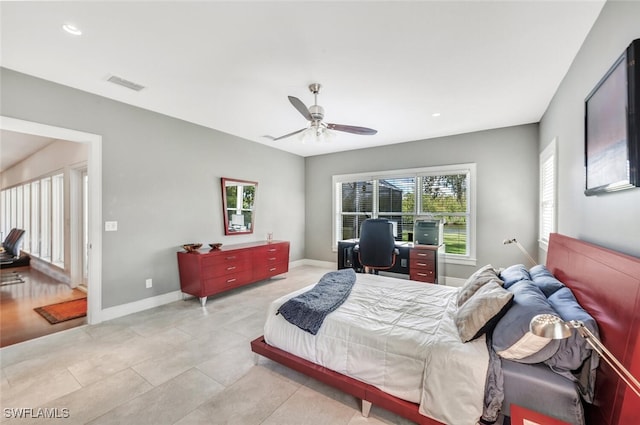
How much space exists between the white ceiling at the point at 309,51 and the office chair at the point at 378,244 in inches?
66.9

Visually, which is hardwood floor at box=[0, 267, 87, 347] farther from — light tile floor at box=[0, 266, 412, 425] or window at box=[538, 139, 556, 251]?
window at box=[538, 139, 556, 251]

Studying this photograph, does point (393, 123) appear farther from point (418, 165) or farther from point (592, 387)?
point (592, 387)

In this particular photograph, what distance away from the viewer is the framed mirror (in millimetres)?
4734

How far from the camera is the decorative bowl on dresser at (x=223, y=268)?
12.2 feet

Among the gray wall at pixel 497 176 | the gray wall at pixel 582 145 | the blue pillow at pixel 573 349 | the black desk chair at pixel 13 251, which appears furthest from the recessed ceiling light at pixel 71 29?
the black desk chair at pixel 13 251

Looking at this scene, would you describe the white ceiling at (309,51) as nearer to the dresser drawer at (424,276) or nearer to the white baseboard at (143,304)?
the dresser drawer at (424,276)

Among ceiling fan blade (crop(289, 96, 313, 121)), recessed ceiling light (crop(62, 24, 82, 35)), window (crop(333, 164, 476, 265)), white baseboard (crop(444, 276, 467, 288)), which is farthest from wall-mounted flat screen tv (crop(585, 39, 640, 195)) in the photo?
recessed ceiling light (crop(62, 24, 82, 35))

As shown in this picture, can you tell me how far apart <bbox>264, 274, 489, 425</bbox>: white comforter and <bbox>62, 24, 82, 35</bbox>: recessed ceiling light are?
9.00 ft

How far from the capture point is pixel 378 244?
13.5ft

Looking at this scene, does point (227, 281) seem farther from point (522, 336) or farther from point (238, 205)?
point (522, 336)

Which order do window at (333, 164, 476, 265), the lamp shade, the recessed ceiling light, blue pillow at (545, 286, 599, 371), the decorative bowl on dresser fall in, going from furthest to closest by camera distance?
window at (333, 164, 476, 265), the decorative bowl on dresser, the recessed ceiling light, blue pillow at (545, 286, 599, 371), the lamp shade

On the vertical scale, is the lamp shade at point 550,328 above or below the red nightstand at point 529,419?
above

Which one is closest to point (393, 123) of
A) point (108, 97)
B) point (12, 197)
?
point (108, 97)

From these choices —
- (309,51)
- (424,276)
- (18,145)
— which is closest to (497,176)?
(424,276)
